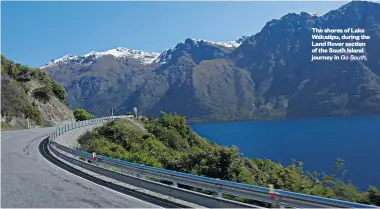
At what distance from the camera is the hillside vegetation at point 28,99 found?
58781 mm

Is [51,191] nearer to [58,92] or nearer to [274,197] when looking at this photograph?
[274,197]

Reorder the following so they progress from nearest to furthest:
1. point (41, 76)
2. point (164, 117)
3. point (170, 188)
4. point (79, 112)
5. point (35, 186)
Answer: point (170, 188) → point (35, 186) → point (164, 117) → point (41, 76) → point (79, 112)

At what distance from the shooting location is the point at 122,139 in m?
37.3

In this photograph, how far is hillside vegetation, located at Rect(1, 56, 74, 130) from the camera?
58.8m

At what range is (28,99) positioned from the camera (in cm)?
6594

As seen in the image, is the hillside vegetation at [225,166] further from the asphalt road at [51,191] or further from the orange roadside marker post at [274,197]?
the asphalt road at [51,191]

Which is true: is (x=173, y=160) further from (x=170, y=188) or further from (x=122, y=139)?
(x=122, y=139)

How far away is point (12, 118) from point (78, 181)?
49250 millimetres

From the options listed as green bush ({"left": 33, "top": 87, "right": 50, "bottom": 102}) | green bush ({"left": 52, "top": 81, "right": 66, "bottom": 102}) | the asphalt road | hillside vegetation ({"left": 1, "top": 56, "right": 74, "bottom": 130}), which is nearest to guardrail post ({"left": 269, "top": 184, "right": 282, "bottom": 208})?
the asphalt road

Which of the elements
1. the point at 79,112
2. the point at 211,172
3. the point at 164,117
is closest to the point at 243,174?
the point at 211,172

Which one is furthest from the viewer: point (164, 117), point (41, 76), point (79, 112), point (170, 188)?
point (79, 112)

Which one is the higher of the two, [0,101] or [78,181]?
[0,101]

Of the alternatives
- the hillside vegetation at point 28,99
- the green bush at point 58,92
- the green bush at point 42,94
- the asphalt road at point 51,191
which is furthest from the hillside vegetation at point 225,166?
the green bush at point 58,92

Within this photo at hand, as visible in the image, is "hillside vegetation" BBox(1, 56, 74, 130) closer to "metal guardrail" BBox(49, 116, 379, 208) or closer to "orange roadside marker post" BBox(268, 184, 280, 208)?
"metal guardrail" BBox(49, 116, 379, 208)
